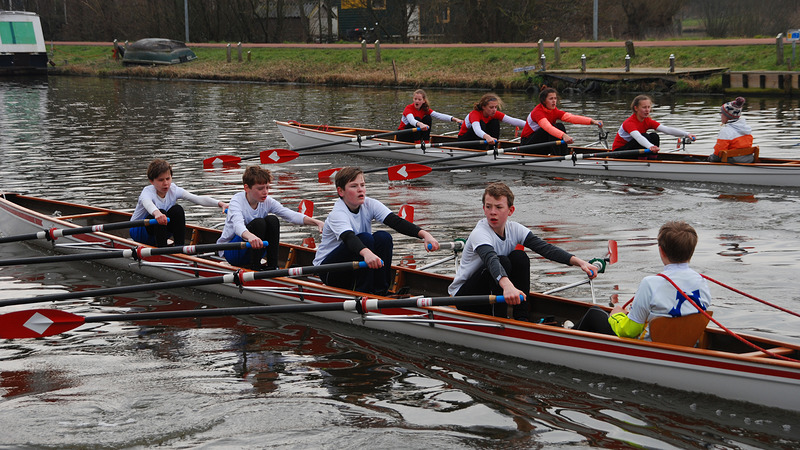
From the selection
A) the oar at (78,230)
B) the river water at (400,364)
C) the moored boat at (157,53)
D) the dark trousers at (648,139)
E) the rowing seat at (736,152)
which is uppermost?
the moored boat at (157,53)

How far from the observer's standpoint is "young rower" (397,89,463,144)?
1909 centimetres

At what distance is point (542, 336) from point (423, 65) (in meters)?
35.2

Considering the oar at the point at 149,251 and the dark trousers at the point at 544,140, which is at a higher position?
the dark trousers at the point at 544,140

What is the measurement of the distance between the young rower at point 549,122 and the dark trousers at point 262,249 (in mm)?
8048

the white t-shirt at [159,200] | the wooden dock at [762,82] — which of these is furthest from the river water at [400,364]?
the wooden dock at [762,82]

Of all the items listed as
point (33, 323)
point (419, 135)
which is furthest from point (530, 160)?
point (33, 323)

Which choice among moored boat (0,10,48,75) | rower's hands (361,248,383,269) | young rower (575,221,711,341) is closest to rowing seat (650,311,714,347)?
young rower (575,221,711,341)

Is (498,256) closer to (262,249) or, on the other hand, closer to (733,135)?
(262,249)

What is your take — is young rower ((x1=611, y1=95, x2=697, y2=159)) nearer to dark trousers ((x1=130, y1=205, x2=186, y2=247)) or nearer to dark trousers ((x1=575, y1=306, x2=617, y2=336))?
dark trousers ((x1=130, y1=205, x2=186, y2=247))

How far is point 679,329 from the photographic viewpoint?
21.5 ft

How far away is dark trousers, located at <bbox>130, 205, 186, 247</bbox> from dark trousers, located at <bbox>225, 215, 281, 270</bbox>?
1.25m

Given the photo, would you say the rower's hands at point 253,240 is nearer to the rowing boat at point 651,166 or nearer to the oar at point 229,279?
the oar at point 229,279

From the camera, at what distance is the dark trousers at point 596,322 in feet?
24.0

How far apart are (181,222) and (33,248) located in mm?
3296
